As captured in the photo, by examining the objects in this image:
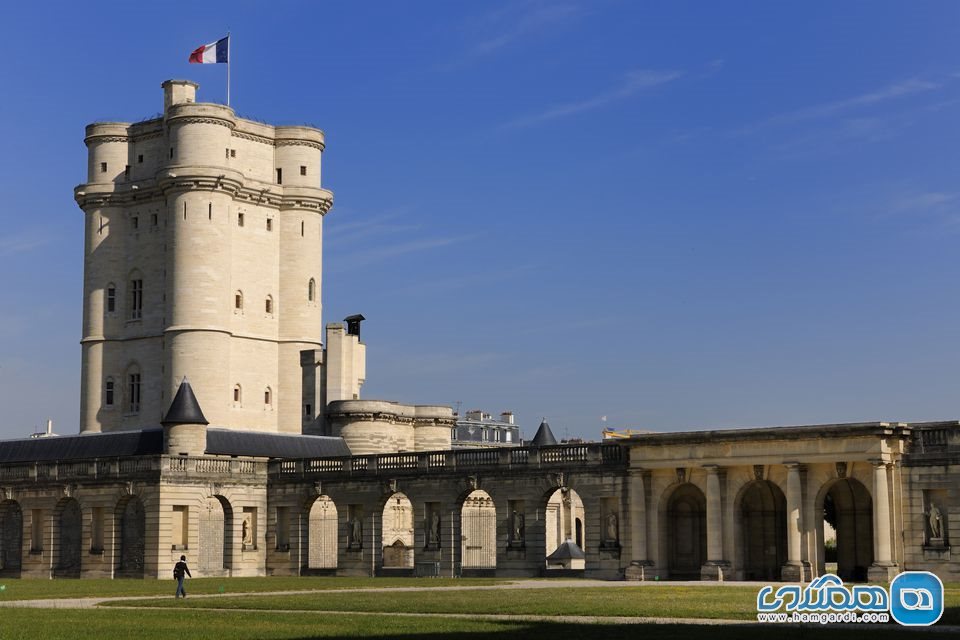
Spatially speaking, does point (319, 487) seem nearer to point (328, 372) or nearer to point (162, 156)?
point (328, 372)

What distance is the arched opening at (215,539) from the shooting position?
6938cm

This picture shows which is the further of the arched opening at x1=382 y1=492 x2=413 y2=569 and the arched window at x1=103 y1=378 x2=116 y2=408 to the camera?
the arched window at x1=103 y1=378 x2=116 y2=408

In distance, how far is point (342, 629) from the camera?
3080cm

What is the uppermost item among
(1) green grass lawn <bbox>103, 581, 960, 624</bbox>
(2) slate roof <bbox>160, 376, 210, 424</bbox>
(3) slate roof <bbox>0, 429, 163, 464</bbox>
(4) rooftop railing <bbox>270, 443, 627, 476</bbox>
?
(2) slate roof <bbox>160, 376, 210, 424</bbox>

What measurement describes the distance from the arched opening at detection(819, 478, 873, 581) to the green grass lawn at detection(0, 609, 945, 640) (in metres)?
28.1

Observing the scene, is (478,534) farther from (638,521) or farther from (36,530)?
(638,521)

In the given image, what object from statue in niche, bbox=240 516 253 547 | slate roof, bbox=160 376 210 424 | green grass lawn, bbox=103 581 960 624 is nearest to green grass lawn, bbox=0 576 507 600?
green grass lawn, bbox=103 581 960 624

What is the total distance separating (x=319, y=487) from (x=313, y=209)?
29925mm

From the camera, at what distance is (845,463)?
179 feet

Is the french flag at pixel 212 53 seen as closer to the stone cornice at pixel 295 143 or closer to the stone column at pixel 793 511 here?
the stone cornice at pixel 295 143

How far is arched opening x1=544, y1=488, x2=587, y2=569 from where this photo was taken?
275ft
